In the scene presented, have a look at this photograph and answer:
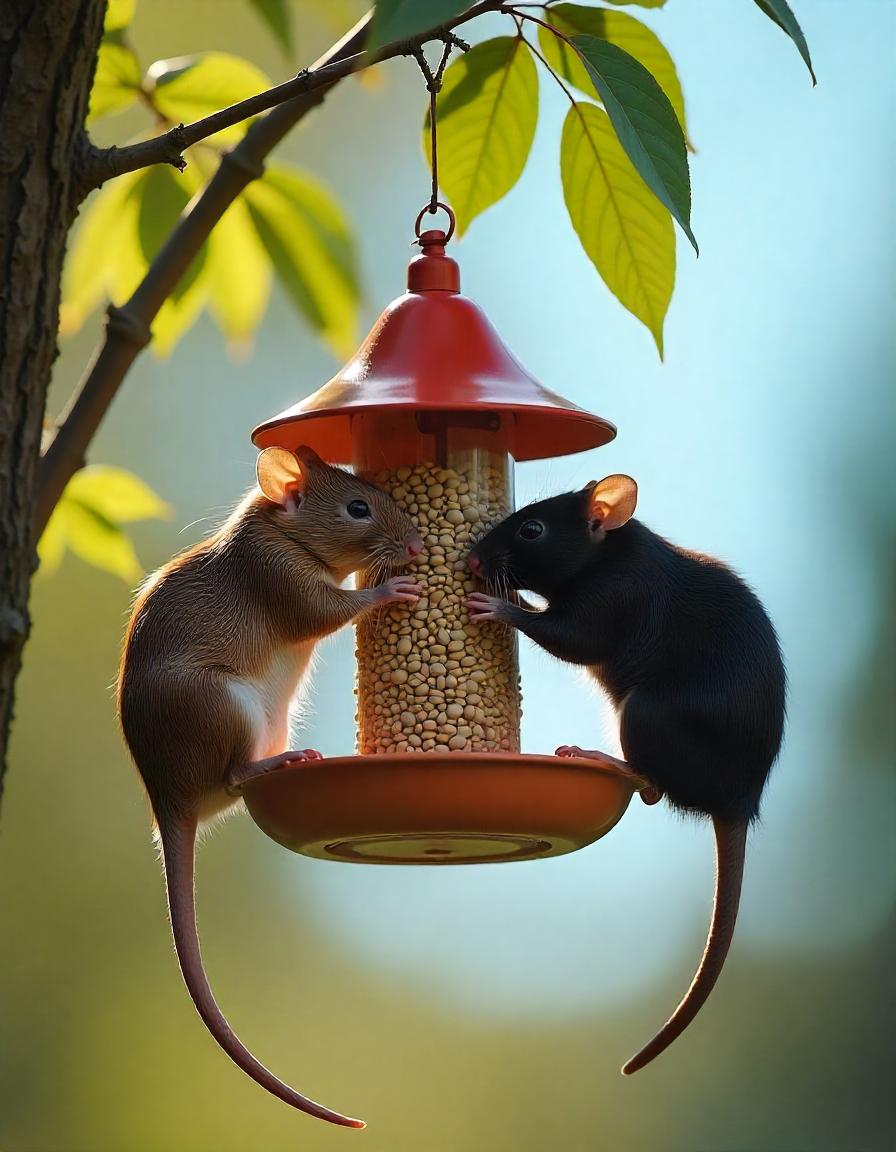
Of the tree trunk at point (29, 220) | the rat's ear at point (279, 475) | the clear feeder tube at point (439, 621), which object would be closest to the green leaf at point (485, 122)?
the clear feeder tube at point (439, 621)

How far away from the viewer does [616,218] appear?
307 centimetres

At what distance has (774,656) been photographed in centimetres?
357

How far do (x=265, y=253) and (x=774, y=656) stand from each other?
1.47m

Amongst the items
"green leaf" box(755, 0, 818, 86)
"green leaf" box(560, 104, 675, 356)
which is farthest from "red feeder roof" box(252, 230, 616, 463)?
"green leaf" box(755, 0, 818, 86)

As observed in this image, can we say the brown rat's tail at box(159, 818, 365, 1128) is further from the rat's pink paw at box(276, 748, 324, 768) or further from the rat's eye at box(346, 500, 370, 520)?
the rat's eye at box(346, 500, 370, 520)

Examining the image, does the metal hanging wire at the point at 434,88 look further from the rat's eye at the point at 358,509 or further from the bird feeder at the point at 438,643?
the rat's eye at the point at 358,509

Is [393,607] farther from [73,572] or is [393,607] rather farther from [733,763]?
[73,572]

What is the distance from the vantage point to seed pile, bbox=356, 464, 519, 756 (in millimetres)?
3430

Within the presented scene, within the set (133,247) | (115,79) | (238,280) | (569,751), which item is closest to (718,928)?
(569,751)

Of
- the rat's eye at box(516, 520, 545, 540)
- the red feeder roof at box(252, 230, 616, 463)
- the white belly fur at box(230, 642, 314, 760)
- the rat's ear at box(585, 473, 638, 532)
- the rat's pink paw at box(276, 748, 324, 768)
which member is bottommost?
the rat's pink paw at box(276, 748, 324, 768)

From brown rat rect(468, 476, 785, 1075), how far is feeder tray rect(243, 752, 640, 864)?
265mm

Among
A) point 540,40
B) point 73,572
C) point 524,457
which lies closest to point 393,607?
point 524,457

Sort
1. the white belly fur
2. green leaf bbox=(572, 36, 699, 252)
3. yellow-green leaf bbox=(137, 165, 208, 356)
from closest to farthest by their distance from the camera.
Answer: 1. green leaf bbox=(572, 36, 699, 252)
2. the white belly fur
3. yellow-green leaf bbox=(137, 165, 208, 356)

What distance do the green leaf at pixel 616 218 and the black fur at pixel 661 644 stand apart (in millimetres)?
638
